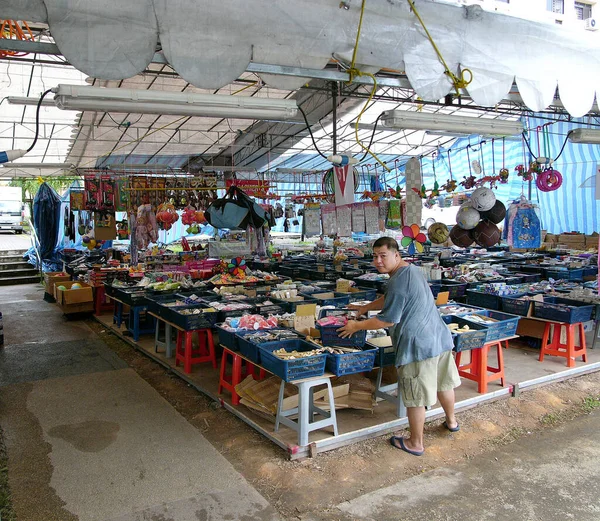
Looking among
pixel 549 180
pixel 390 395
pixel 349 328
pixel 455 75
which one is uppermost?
pixel 455 75

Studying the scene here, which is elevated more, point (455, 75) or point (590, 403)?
point (455, 75)

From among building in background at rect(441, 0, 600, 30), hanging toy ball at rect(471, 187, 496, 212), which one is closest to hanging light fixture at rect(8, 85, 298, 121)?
hanging toy ball at rect(471, 187, 496, 212)

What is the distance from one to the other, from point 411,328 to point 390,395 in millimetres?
1052

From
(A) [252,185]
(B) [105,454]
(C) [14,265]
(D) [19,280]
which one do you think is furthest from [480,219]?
(C) [14,265]

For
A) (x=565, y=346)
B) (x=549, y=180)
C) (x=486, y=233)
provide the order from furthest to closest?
1. (x=549, y=180)
2. (x=486, y=233)
3. (x=565, y=346)

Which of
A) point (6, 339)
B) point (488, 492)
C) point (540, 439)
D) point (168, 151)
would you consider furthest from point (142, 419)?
point (168, 151)

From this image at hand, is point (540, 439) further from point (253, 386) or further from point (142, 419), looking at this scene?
point (142, 419)

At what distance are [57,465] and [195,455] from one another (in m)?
1.05

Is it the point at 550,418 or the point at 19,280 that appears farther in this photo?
the point at 19,280

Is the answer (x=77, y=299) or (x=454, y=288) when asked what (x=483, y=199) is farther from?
(x=77, y=299)

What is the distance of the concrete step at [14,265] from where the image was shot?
615 inches

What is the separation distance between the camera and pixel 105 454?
154 inches

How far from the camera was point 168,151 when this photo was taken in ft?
51.5

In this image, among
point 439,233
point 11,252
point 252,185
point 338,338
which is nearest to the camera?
point 338,338
